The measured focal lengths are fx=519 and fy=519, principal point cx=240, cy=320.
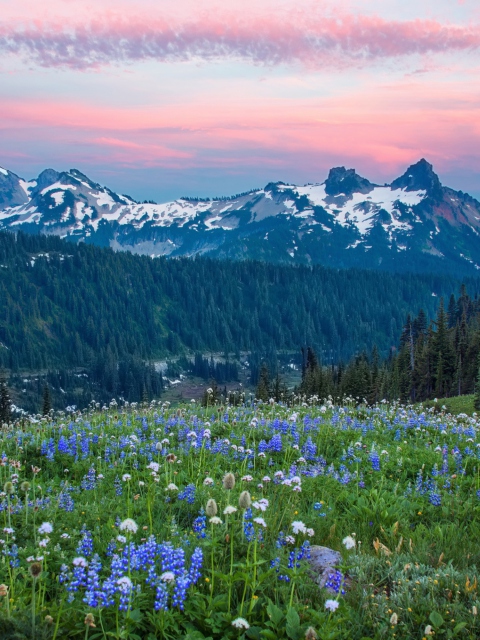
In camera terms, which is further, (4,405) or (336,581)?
(4,405)

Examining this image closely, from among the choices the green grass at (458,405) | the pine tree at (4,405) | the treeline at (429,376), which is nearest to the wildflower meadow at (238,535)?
the green grass at (458,405)

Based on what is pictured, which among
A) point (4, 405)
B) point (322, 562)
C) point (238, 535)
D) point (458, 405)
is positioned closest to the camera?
point (322, 562)

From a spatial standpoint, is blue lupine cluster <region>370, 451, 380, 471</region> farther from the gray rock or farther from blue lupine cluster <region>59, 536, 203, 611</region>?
blue lupine cluster <region>59, 536, 203, 611</region>

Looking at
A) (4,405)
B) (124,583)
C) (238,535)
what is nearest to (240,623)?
(124,583)

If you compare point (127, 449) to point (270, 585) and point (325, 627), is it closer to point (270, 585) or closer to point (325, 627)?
point (270, 585)

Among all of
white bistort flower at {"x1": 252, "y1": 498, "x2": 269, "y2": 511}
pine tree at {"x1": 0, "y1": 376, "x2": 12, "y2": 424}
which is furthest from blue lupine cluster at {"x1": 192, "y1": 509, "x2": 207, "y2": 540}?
pine tree at {"x1": 0, "y1": 376, "x2": 12, "y2": 424}

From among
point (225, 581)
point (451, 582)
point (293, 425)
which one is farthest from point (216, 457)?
point (451, 582)

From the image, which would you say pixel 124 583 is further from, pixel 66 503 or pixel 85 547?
pixel 66 503

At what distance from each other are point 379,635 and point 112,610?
8.93ft

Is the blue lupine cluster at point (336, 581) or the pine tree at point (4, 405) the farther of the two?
the pine tree at point (4, 405)

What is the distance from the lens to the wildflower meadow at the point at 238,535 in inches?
203

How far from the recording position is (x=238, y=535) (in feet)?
22.5

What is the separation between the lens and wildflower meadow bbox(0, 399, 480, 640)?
515cm

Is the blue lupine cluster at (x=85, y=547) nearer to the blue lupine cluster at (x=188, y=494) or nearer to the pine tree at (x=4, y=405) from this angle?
the blue lupine cluster at (x=188, y=494)
